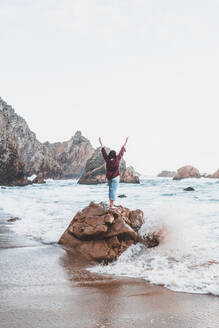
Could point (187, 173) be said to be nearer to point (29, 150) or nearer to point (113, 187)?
point (29, 150)

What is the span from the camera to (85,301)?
11.3 ft

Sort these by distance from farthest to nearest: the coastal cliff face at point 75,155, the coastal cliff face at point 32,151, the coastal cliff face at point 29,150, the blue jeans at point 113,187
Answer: the coastal cliff face at point 75,155
the coastal cliff face at point 29,150
the coastal cliff face at point 32,151
the blue jeans at point 113,187

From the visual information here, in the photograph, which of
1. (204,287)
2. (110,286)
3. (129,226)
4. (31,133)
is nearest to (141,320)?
(110,286)

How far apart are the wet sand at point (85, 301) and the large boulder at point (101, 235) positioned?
936mm

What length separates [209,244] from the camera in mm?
6742

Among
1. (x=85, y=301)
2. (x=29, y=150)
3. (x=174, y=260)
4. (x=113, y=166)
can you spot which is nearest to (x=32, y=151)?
(x=29, y=150)

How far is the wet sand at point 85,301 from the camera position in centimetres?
286

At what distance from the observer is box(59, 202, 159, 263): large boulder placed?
6.15 metres

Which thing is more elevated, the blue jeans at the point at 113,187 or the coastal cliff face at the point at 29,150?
the coastal cliff face at the point at 29,150

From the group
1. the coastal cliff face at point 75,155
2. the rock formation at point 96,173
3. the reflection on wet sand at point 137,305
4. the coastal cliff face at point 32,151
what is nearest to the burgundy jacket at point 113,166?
the reflection on wet sand at point 137,305

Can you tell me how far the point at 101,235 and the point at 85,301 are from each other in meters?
2.93

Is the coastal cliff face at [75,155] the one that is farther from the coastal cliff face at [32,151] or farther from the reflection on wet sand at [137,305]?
the reflection on wet sand at [137,305]

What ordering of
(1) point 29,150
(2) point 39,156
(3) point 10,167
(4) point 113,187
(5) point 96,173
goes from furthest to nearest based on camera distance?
(2) point 39,156 → (1) point 29,150 → (5) point 96,173 → (3) point 10,167 → (4) point 113,187

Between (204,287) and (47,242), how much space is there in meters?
4.18
